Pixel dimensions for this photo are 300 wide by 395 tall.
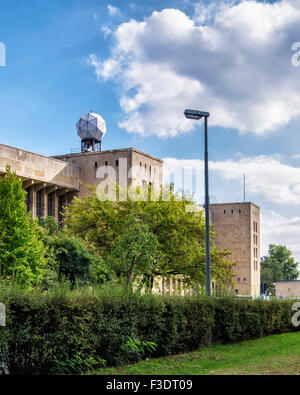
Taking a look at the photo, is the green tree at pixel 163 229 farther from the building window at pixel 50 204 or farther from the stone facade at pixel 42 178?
the building window at pixel 50 204

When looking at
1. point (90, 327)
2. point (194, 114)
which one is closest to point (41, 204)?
point (194, 114)

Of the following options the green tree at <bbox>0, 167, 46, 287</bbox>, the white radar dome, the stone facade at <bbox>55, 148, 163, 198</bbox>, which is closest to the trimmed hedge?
the green tree at <bbox>0, 167, 46, 287</bbox>

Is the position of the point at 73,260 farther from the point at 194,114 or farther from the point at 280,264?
the point at 280,264

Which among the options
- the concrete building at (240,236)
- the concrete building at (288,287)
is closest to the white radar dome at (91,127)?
the concrete building at (240,236)

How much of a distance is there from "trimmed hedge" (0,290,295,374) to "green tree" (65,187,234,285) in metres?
15.9

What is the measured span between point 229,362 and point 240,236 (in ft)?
285

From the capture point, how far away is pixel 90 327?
39.8 ft

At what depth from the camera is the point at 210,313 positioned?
1691cm

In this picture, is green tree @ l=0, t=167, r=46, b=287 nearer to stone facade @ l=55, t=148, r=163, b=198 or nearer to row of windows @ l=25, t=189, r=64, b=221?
row of windows @ l=25, t=189, r=64, b=221

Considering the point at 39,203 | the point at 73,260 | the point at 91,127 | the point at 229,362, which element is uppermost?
the point at 91,127

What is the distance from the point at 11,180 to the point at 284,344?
20621 millimetres

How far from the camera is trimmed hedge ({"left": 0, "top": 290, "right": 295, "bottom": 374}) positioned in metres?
10.9

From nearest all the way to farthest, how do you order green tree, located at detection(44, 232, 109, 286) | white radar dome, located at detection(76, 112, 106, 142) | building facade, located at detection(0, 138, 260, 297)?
1. green tree, located at detection(44, 232, 109, 286)
2. building facade, located at detection(0, 138, 260, 297)
3. white radar dome, located at detection(76, 112, 106, 142)
